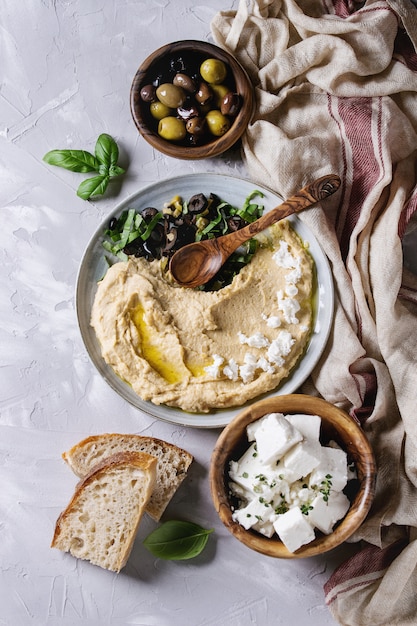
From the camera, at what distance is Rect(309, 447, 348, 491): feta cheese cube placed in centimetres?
235

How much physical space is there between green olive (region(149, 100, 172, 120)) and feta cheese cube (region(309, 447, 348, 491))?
133 centimetres

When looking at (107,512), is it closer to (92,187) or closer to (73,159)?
(92,187)

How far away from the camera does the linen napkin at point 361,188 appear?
2.55 meters

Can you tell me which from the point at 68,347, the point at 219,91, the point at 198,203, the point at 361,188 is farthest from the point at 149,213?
the point at 361,188

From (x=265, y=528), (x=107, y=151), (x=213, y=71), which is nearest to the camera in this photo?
(x=265, y=528)

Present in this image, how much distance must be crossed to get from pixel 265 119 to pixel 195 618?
1.94m

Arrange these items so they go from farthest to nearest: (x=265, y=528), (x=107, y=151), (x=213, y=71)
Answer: (x=107, y=151)
(x=213, y=71)
(x=265, y=528)

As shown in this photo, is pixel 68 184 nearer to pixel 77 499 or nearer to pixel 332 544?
pixel 77 499

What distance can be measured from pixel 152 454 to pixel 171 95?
1333mm

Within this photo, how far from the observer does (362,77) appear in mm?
2629

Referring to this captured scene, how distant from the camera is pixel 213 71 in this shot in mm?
2545

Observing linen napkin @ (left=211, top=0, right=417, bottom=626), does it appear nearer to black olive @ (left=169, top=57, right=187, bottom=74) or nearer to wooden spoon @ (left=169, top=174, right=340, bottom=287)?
wooden spoon @ (left=169, top=174, right=340, bottom=287)

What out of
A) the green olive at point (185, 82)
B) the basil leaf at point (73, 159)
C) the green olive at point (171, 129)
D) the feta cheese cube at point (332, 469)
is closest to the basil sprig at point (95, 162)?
the basil leaf at point (73, 159)

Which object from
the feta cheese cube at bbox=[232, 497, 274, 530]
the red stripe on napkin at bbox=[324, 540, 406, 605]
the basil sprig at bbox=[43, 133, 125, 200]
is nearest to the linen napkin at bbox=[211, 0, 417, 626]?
the red stripe on napkin at bbox=[324, 540, 406, 605]
